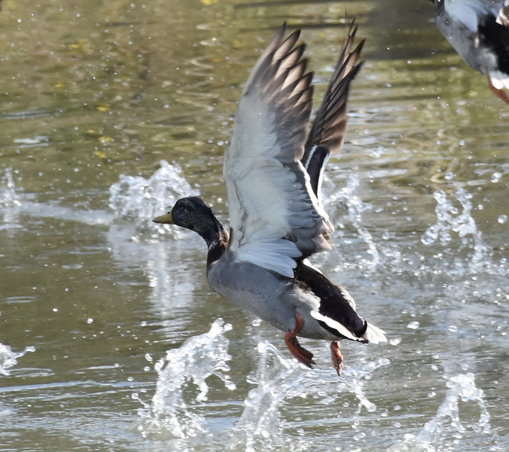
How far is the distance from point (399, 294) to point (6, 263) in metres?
2.77

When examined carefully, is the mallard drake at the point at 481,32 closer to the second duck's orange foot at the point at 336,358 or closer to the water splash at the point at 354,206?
the water splash at the point at 354,206

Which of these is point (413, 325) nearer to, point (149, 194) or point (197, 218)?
point (197, 218)

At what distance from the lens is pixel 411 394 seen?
509 cm

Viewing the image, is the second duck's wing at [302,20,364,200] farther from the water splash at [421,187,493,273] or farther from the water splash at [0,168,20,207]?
the water splash at [0,168,20,207]

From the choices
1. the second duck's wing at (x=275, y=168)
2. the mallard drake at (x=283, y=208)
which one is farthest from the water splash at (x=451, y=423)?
the second duck's wing at (x=275, y=168)

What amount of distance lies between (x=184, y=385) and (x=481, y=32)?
2.74 m

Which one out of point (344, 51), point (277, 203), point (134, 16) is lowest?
point (134, 16)

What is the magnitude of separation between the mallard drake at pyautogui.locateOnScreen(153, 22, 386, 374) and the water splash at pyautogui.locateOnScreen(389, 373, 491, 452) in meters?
0.47

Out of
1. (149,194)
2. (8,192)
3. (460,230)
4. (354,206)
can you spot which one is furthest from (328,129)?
(8,192)

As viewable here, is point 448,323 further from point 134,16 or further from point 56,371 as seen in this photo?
point 134,16

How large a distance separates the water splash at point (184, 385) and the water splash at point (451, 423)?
3.16ft

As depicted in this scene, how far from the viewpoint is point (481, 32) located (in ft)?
20.7

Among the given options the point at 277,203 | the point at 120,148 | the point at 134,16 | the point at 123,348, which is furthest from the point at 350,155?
the point at 134,16

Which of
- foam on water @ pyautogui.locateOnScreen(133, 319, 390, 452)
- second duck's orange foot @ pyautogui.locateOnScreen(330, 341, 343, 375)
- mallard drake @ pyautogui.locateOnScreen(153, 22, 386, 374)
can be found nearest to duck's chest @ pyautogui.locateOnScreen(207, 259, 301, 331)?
mallard drake @ pyautogui.locateOnScreen(153, 22, 386, 374)
